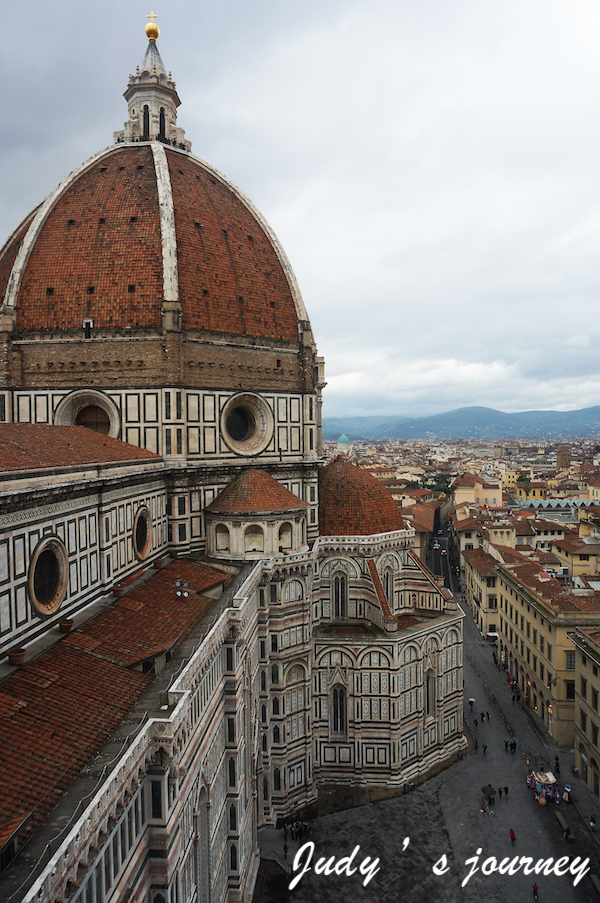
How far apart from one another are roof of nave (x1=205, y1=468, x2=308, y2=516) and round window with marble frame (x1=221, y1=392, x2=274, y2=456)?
6.33 feet

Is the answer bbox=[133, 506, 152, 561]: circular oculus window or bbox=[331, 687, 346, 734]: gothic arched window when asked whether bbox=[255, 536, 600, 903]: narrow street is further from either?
bbox=[133, 506, 152, 561]: circular oculus window

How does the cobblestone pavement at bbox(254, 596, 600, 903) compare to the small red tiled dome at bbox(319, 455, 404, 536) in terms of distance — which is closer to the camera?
the cobblestone pavement at bbox(254, 596, 600, 903)

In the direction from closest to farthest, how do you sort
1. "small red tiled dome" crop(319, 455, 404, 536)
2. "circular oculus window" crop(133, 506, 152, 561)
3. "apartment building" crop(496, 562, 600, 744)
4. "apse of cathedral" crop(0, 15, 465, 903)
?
"apse of cathedral" crop(0, 15, 465, 903)
"circular oculus window" crop(133, 506, 152, 561)
"small red tiled dome" crop(319, 455, 404, 536)
"apartment building" crop(496, 562, 600, 744)

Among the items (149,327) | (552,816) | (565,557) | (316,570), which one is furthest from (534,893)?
(565,557)

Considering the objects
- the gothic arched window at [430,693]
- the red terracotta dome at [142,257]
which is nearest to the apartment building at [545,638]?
the gothic arched window at [430,693]

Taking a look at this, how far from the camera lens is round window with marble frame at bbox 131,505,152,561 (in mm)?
21406

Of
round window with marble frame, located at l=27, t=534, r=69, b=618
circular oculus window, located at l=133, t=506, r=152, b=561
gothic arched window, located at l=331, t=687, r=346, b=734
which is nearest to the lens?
round window with marble frame, located at l=27, t=534, r=69, b=618

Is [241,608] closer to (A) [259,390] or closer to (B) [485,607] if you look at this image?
(A) [259,390]

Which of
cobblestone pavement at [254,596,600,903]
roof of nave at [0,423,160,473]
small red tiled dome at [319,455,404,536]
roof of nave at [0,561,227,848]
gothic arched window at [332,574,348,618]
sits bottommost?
cobblestone pavement at [254,596,600,903]

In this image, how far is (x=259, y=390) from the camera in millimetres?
27812

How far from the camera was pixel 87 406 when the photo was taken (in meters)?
25.4

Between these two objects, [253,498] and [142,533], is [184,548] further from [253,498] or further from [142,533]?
[253,498]

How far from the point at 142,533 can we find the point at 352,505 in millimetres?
11277
